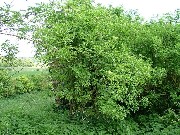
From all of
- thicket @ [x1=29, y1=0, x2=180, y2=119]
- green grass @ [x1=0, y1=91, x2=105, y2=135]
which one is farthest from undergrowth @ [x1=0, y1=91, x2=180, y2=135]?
thicket @ [x1=29, y1=0, x2=180, y2=119]

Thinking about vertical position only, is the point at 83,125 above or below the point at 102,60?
below

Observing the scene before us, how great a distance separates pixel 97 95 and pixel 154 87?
3141 mm

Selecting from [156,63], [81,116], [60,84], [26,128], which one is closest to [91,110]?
[81,116]

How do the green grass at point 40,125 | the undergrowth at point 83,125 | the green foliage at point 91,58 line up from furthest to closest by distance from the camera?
the green foliage at point 91,58 < the undergrowth at point 83,125 < the green grass at point 40,125

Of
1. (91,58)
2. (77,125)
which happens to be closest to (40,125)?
(77,125)

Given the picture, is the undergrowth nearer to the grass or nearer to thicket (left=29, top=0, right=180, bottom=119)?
the grass

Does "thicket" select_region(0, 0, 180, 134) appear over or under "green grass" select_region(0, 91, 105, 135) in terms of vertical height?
over

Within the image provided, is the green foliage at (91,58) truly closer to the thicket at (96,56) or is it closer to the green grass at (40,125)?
the thicket at (96,56)

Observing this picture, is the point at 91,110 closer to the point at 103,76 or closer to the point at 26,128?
the point at 103,76

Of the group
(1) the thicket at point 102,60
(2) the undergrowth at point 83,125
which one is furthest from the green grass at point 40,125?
(1) the thicket at point 102,60

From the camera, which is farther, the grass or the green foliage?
the green foliage

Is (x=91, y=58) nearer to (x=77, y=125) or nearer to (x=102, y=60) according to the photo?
(x=102, y=60)

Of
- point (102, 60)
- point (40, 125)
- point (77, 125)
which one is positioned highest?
point (102, 60)

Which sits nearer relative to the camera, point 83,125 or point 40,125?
point 40,125
